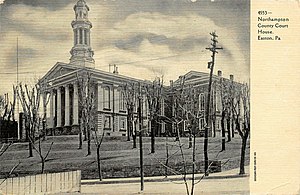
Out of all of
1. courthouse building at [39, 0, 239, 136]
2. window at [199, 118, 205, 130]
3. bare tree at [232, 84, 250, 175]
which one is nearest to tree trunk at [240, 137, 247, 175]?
bare tree at [232, 84, 250, 175]

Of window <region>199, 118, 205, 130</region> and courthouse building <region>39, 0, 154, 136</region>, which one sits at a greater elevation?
courthouse building <region>39, 0, 154, 136</region>

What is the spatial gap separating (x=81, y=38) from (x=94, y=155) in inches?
14.0

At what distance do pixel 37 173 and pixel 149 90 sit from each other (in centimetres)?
42

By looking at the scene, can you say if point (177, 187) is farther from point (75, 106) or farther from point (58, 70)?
point (58, 70)

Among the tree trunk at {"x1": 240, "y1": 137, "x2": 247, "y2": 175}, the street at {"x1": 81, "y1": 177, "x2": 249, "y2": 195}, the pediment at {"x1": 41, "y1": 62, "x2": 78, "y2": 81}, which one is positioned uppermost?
the pediment at {"x1": 41, "y1": 62, "x2": 78, "y2": 81}

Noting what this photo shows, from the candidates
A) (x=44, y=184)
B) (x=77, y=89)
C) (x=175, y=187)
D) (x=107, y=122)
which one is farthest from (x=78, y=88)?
(x=175, y=187)

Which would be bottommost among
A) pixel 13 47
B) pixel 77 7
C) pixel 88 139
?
pixel 88 139

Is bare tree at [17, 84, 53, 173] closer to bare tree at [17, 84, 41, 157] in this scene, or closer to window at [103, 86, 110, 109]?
bare tree at [17, 84, 41, 157]

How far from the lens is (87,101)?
5.44ft

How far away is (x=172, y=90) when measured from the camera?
5.50ft

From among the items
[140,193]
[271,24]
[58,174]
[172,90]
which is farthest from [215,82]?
[58,174]

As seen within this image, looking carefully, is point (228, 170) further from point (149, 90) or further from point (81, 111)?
point (81, 111)

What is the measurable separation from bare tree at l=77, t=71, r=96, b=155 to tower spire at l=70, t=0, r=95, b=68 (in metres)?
0.04

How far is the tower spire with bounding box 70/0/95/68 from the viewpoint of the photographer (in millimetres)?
1642
